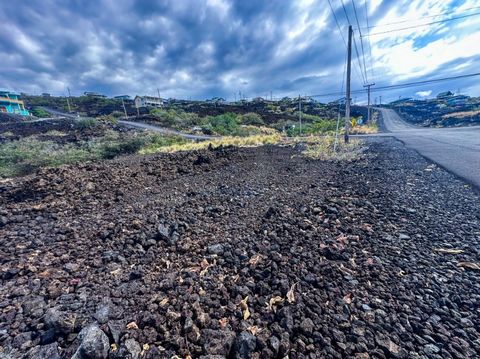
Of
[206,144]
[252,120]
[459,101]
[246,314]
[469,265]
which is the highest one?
[252,120]

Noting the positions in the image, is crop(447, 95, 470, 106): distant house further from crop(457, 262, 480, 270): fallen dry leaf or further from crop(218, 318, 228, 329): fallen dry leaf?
crop(218, 318, 228, 329): fallen dry leaf

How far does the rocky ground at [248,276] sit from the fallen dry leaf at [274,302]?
0.04 ft

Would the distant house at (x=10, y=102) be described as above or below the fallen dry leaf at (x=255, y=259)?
above

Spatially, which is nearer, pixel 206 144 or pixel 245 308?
pixel 245 308

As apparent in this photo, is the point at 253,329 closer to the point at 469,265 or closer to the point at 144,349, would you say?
the point at 144,349

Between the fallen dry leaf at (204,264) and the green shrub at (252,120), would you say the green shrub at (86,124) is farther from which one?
the fallen dry leaf at (204,264)

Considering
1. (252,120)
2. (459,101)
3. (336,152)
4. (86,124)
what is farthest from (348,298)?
(459,101)

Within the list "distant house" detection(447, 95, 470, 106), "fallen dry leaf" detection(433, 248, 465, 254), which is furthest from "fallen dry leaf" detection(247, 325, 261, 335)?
"distant house" detection(447, 95, 470, 106)

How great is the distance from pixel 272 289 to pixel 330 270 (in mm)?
674

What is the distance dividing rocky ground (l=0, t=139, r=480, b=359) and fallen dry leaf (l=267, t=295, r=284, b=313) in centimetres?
1

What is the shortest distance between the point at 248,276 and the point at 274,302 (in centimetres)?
46

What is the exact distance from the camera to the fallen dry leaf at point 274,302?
6.59 feet

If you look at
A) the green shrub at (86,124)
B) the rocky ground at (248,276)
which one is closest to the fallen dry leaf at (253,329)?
the rocky ground at (248,276)

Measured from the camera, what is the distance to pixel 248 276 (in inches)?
97.4
